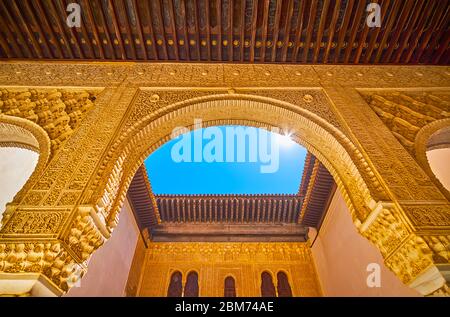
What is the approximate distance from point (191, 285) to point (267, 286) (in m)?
1.61

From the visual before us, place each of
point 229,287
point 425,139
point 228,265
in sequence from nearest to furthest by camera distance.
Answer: point 425,139
point 229,287
point 228,265

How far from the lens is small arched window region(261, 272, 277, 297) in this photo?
5.59 metres

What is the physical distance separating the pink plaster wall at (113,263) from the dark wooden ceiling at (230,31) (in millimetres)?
2749

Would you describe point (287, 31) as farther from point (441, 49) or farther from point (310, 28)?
point (441, 49)

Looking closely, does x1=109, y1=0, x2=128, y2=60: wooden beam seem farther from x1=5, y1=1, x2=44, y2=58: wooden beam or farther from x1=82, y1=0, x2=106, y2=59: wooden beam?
x1=5, y1=1, x2=44, y2=58: wooden beam

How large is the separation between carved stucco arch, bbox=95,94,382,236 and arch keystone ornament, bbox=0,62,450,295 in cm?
1

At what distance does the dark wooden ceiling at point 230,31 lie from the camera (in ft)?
9.22

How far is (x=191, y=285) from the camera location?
571 centimetres

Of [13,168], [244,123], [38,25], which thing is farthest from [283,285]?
[38,25]

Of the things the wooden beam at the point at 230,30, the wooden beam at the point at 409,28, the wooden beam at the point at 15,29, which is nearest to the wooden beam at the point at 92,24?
the wooden beam at the point at 15,29

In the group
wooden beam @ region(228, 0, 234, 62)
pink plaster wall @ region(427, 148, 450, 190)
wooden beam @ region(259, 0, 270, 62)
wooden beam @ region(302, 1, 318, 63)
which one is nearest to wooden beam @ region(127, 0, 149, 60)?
wooden beam @ region(228, 0, 234, 62)
